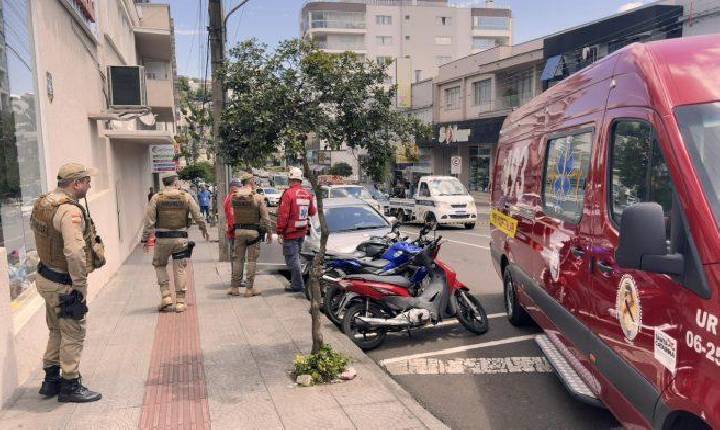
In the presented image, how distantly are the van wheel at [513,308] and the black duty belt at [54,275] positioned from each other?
4668 millimetres

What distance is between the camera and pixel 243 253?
344 inches

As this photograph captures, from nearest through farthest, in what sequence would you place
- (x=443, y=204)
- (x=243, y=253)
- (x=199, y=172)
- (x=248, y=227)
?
1. (x=248, y=227)
2. (x=243, y=253)
3. (x=443, y=204)
4. (x=199, y=172)

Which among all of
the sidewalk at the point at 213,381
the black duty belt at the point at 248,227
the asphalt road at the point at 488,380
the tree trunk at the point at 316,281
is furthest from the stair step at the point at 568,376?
the black duty belt at the point at 248,227

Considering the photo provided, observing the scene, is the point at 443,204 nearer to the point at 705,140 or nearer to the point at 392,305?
the point at 392,305

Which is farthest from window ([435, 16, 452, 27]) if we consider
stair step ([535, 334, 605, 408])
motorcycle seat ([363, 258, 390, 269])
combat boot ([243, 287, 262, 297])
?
stair step ([535, 334, 605, 408])

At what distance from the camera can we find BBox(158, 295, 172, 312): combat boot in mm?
7766

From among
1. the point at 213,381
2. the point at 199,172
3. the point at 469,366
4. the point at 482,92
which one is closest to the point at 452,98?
the point at 482,92

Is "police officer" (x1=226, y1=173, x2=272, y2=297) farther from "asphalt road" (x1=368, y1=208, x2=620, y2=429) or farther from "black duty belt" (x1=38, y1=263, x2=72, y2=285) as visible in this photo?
"black duty belt" (x1=38, y1=263, x2=72, y2=285)

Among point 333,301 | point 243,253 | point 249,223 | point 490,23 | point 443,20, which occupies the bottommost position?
point 333,301

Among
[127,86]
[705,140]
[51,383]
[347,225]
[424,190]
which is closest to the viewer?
[705,140]

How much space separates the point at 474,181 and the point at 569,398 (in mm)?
33339

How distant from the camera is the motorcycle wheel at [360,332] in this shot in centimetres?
621

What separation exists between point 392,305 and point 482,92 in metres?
31.1

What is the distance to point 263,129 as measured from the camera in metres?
5.02
